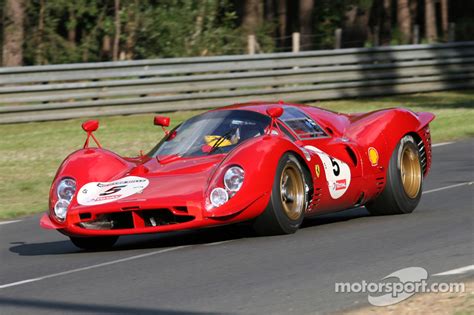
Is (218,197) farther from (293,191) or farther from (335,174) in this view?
(335,174)

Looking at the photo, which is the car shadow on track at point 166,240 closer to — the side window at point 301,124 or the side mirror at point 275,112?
the side window at point 301,124

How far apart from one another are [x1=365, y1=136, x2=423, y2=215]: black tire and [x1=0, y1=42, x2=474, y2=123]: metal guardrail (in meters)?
10.7

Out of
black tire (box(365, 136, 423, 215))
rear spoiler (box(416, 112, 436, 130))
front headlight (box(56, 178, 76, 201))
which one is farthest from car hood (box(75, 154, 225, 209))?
rear spoiler (box(416, 112, 436, 130))

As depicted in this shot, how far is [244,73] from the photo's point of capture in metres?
21.8

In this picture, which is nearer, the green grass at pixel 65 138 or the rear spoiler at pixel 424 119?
the rear spoiler at pixel 424 119

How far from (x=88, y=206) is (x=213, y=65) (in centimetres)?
1325

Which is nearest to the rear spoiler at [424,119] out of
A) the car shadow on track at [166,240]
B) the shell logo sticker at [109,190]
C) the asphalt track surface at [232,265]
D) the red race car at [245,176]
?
the red race car at [245,176]

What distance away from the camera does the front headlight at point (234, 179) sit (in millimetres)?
8383

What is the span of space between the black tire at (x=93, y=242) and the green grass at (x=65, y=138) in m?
3.11

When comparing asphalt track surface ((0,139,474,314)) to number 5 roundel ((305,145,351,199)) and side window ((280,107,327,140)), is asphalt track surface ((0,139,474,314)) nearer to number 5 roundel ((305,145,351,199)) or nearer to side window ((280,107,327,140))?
number 5 roundel ((305,145,351,199))

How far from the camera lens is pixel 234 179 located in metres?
8.41

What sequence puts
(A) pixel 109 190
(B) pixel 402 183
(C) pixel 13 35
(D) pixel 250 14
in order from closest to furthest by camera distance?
1. (A) pixel 109 190
2. (B) pixel 402 183
3. (C) pixel 13 35
4. (D) pixel 250 14

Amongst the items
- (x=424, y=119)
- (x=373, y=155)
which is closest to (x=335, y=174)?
(x=373, y=155)

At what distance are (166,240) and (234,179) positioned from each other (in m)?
1.27
